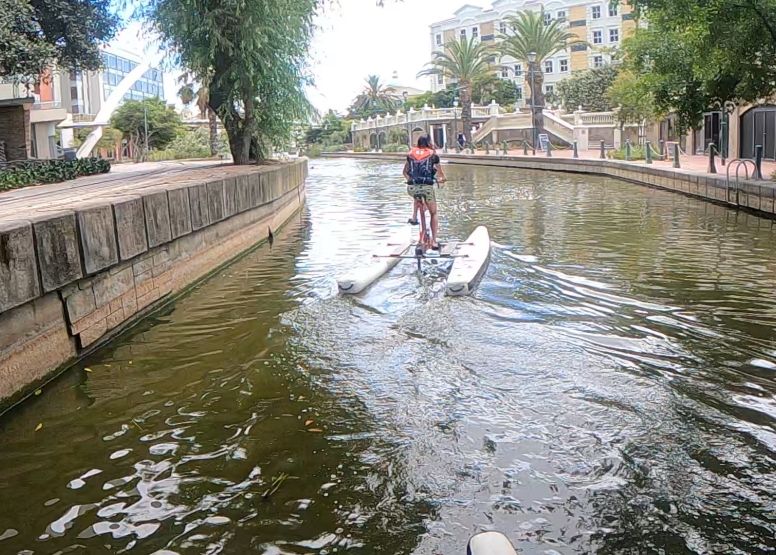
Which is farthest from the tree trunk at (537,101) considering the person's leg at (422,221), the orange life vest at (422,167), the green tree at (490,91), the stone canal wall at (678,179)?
the orange life vest at (422,167)

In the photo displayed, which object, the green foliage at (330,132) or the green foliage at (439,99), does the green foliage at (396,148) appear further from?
the green foliage at (330,132)

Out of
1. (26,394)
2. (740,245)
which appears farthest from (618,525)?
(740,245)

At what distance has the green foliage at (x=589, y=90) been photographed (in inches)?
2341

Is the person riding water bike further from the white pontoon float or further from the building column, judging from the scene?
the building column

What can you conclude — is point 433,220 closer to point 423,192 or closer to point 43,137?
point 423,192

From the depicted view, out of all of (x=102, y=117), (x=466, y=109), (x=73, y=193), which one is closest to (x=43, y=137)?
(x=102, y=117)

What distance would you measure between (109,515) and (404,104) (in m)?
92.0

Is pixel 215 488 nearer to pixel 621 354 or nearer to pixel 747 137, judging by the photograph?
pixel 621 354

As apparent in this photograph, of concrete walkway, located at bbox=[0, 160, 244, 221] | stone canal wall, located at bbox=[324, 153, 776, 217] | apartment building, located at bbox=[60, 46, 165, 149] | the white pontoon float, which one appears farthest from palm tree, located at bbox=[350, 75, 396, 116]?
the white pontoon float

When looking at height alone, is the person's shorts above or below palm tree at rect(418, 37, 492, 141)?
below

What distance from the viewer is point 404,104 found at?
94125 mm

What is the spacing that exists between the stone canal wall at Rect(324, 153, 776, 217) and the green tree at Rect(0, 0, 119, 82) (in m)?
17.0

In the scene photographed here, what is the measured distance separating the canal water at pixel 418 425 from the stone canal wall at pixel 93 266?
29 cm

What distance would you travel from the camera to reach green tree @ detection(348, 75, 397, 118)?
97.4 meters
